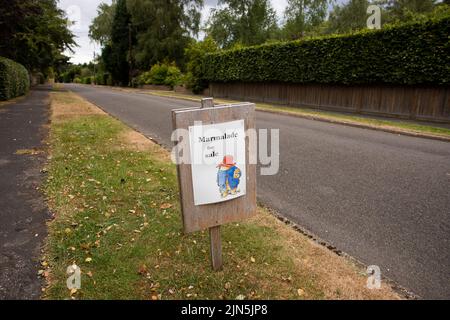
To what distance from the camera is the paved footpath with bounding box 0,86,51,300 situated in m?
3.01

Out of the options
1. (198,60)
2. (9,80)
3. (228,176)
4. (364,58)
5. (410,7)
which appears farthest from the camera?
(410,7)

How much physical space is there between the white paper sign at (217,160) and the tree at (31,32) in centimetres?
2256

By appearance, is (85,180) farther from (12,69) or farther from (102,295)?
(12,69)

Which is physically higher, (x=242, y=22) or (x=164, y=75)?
(x=242, y=22)

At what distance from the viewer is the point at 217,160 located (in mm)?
3002

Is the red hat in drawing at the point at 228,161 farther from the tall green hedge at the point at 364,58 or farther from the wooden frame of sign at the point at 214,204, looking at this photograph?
the tall green hedge at the point at 364,58

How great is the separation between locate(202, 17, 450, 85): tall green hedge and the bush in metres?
17.7

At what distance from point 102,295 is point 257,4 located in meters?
42.7

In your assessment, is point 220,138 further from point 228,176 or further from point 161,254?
point 161,254

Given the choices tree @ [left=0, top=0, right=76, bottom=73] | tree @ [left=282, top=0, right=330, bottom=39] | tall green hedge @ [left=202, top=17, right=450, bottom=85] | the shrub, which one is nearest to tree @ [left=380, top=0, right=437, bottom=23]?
tree @ [left=282, top=0, right=330, bottom=39]

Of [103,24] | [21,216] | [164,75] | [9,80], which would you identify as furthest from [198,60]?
[103,24]

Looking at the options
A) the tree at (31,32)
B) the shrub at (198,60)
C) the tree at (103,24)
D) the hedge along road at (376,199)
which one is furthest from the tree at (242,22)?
the hedge along road at (376,199)

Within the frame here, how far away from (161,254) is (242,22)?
4163cm

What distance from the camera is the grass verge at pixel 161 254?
116 inches
